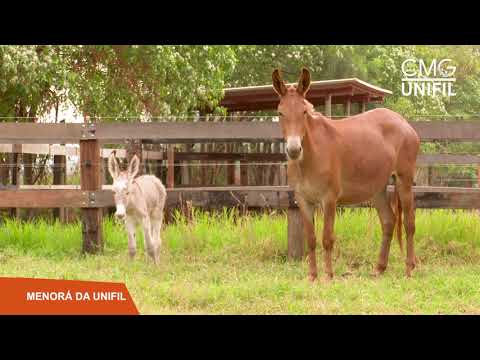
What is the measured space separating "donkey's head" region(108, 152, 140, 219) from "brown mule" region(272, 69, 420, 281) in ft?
5.29

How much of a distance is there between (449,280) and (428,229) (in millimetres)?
1542

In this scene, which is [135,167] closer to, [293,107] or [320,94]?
[293,107]

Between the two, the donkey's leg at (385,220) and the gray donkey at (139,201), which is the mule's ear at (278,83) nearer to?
the gray donkey at (139,201)

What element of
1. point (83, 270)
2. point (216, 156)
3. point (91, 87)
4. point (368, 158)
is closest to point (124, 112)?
point (91, 87)

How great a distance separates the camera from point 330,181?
6734mm

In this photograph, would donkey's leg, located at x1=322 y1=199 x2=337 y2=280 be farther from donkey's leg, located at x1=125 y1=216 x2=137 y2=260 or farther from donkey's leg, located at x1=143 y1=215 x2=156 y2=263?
donkey's leg, located at x1=125 y1=216 x2=137 y2=260

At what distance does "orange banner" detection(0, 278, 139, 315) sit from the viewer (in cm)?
516

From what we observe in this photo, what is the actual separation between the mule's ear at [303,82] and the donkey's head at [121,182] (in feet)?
6.13

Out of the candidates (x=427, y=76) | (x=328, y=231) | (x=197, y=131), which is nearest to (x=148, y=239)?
(x=197, y=131)

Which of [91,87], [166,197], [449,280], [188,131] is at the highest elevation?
[91,87]

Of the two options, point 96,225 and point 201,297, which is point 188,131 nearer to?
point 96,225

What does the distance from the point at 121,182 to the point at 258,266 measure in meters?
1.71

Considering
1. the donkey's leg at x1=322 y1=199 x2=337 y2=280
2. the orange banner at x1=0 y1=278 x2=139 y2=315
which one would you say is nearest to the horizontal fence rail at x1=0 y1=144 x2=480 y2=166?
the donkey's leg at x1=322 y1=199 x2=337 y2=280

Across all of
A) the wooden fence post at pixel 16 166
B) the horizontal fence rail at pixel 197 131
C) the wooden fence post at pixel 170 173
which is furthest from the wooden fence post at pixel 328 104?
the wooden fence post at pixel 16 166
